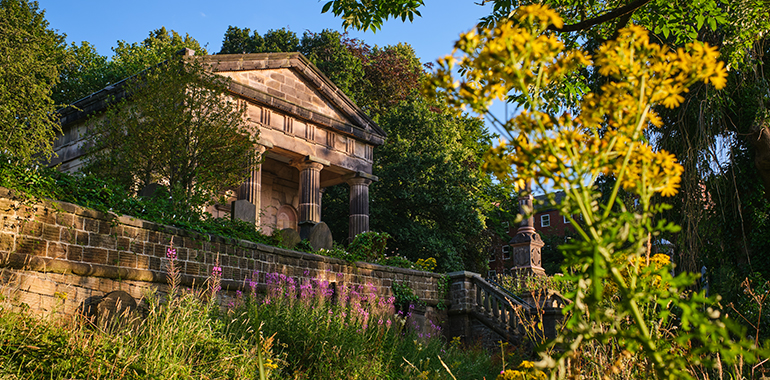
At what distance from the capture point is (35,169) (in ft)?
24.7

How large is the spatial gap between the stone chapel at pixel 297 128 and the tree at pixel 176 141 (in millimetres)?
3006

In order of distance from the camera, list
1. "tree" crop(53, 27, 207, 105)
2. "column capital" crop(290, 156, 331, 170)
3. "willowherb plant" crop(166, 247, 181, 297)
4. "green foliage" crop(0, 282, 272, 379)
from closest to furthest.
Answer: "green foliage" crop(0, 282, 272, 379)
"willowherb plant" crop(166, 247, 181, 297)
"column capital" crop(290, 156, 331, 170)
"tree" crop(53, 27, 207, 105)

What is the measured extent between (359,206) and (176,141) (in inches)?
329

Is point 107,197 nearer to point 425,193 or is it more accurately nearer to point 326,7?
point 326,7

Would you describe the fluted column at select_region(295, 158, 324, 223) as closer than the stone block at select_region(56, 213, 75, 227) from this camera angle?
No

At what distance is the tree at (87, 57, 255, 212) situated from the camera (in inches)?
446

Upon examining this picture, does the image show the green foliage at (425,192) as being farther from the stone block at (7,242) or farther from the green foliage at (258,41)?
the stone block at (7,242)

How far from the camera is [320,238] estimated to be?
13484mm

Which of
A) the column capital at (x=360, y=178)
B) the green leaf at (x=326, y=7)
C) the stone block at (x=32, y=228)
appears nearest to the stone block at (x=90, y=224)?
the stone block at (x=32, y=228)

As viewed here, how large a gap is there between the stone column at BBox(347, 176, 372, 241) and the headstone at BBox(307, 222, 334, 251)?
466 centimetres

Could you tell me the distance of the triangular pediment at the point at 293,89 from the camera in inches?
634

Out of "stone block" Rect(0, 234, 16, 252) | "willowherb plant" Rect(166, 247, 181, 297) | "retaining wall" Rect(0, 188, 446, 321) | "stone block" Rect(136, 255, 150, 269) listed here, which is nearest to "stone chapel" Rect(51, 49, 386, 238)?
"retaining wall" Rect(0, 188, 446, 321)

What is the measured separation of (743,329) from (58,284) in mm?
7541

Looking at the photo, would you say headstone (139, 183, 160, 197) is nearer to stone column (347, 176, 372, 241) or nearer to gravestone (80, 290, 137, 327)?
gravestone (80, 290, 137, 327)
